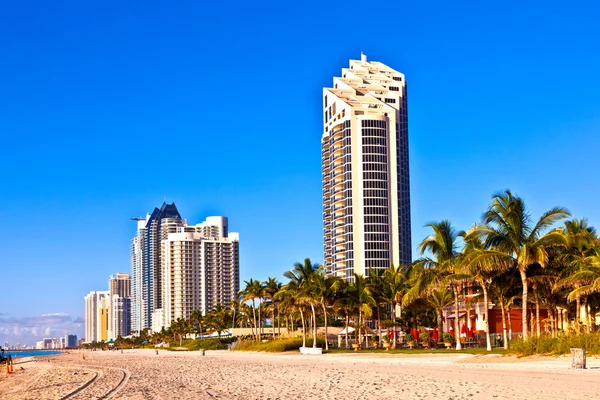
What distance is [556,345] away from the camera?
34.0 meters

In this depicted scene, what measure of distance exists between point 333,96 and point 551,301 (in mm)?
121766

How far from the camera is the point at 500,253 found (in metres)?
40.9

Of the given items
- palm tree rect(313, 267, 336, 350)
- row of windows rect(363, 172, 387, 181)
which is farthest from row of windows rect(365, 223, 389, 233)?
palm tree rect(313, 267, 336, 350)

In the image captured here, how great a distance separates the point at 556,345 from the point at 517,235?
878cm

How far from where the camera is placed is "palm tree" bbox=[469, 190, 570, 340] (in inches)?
1592

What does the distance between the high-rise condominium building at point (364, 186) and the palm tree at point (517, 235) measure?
107599mm

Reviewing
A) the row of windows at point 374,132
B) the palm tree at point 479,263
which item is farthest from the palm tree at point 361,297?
the row of windows at point 374,132

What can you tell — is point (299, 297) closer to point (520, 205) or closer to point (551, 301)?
point (551, 301)

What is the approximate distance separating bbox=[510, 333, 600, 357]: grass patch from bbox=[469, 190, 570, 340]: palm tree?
4597 millimetres

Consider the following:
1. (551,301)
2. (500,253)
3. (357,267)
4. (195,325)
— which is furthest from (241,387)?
(195,325)

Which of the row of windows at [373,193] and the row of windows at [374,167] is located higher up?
the row of windows at [374,167]

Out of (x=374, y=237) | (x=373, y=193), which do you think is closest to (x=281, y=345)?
Result: (x=374, y=237)

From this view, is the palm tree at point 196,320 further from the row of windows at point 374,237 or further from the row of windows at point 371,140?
the row of windows at point 371,140

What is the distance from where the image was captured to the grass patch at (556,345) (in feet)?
107
